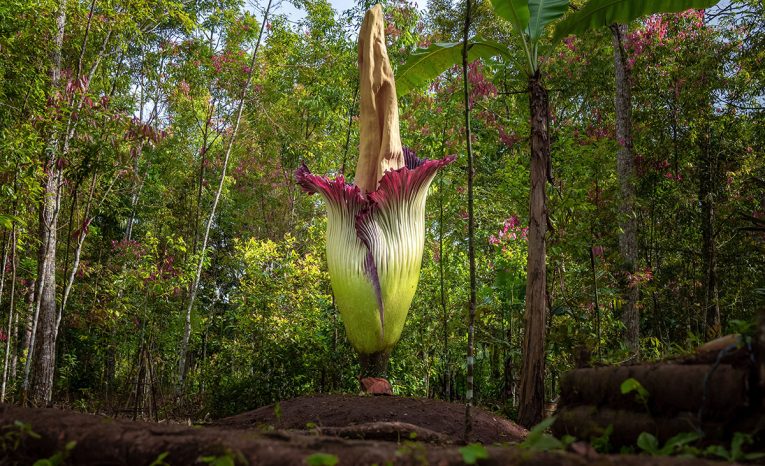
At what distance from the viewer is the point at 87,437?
1.64 m

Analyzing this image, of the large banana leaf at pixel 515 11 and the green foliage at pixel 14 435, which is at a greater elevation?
the large banana leaf at pixel 515 11

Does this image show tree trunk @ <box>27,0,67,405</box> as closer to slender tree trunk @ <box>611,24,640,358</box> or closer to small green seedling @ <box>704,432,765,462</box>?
small green seedling @ <box>704,432,765,462</box>

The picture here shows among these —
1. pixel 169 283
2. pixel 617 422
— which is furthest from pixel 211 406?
pixel 617 422

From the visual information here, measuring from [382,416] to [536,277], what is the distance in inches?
57.1

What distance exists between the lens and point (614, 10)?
433 centimetres

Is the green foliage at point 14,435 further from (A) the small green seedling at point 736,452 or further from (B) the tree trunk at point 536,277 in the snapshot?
(B) the tree trunk at point 536,277

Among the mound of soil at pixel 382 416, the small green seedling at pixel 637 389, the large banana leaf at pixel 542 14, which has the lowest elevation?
the mound of soil at pixel 382 416

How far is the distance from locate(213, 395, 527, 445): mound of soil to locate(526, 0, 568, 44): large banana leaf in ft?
9.26

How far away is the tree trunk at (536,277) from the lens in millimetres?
3766

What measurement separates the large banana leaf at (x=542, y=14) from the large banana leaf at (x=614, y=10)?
14cm

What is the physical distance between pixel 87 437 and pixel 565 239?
412 cm

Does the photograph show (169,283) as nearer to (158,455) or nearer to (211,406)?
(211,406)

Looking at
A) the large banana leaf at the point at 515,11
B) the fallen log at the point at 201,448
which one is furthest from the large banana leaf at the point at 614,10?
the fallen log at the point at 201,448

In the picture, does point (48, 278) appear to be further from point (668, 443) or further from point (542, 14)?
point (668, 443)
